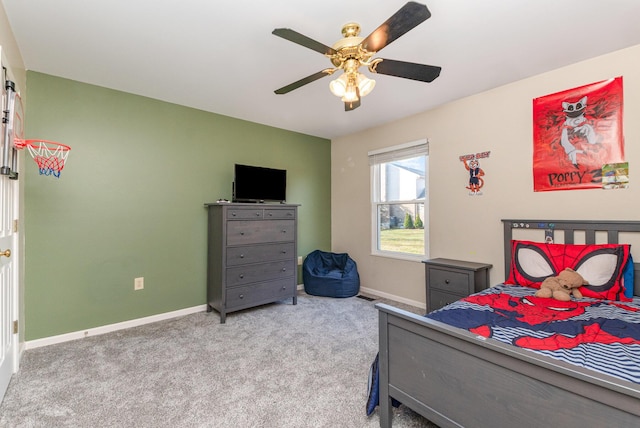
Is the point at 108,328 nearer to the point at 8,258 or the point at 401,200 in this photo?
the point at 8,258

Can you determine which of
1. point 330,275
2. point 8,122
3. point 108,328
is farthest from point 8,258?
point 330,275

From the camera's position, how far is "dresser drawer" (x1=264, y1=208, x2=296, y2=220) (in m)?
3.43

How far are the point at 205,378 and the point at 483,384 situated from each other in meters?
1.72

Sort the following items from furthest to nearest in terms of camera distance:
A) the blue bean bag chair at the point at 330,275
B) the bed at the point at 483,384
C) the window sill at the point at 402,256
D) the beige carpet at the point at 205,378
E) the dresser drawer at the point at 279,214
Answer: the blue bean bag chair at the point at 330,275 < the window sill at the point at 402,256 < the dresser drawer at the point at 279,214 < the beige carpet at the point at 205,378 < the bed at the point at 483,384

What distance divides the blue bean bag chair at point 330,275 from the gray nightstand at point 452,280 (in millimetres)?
1102

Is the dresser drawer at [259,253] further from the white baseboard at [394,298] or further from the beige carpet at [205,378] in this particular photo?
the white baseboard at [394,298]

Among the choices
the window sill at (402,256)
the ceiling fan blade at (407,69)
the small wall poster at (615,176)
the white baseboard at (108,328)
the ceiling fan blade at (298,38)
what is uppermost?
the ceiling fan blade at (298,38)

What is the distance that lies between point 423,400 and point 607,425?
671 mm

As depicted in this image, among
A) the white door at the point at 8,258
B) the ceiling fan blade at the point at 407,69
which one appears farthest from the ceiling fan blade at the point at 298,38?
the white door at the point at 8,258

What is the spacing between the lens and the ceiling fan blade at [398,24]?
1.27 metres

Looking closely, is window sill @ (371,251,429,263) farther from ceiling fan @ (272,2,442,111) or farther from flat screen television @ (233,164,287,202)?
ceiling fan @ (272,2,442,111)

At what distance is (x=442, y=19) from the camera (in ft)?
6.10

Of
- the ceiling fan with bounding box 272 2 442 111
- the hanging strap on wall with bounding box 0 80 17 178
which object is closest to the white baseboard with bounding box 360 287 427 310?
the ceiling fan with bounding box 272 2 442 111

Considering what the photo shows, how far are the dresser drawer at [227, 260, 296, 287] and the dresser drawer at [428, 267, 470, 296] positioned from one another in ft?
5.23
